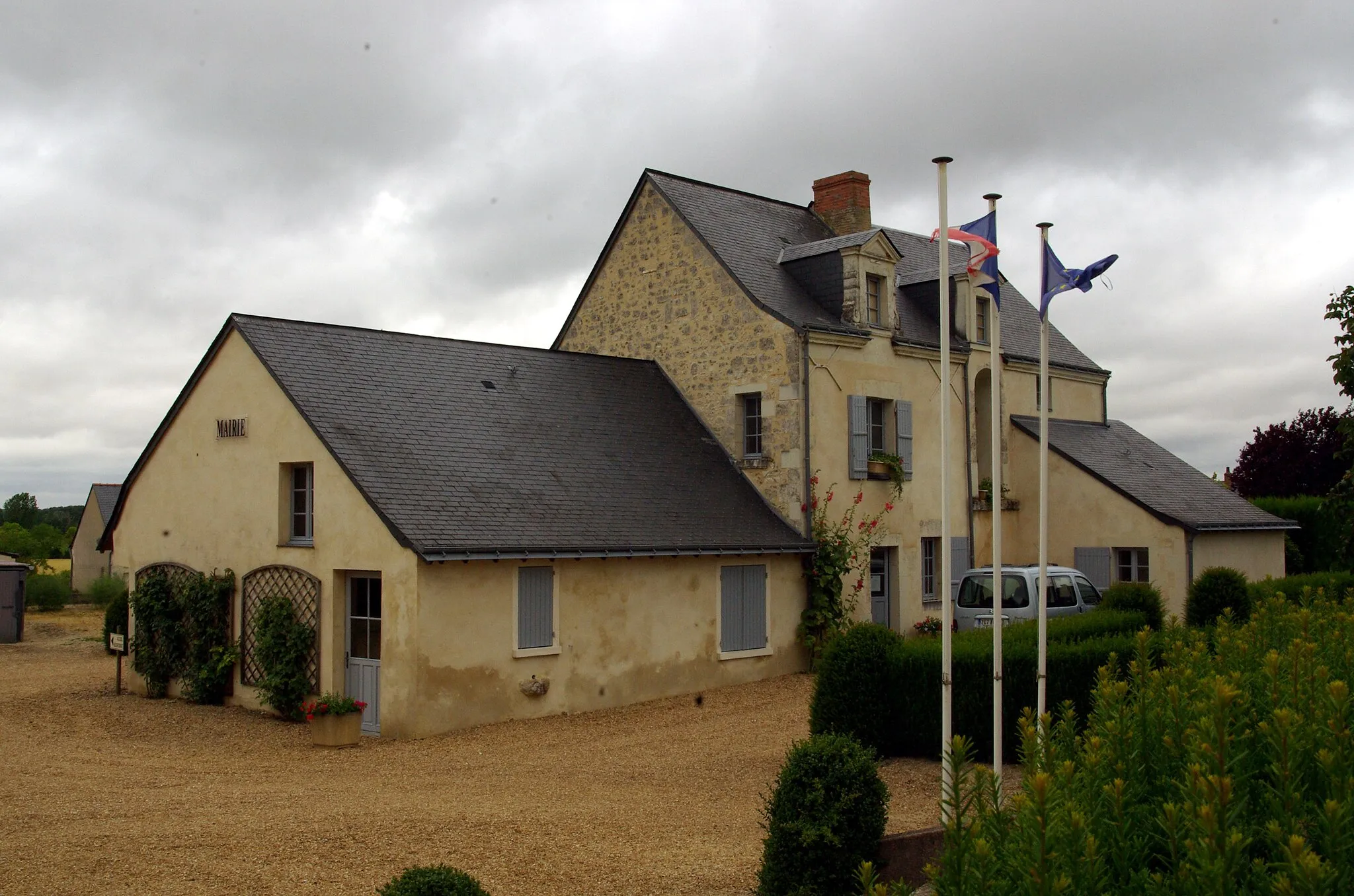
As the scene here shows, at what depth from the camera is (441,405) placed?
58.2ft

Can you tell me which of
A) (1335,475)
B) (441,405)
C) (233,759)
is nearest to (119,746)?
(233,759)

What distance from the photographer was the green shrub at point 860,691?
12305 mm

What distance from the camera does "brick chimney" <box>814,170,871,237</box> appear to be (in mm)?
25422

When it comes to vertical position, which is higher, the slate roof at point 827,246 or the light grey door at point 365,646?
the slate roof at point 827,246

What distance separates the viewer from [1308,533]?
93.6ft

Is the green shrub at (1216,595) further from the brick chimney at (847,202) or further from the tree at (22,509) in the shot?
the tree at (22,509)

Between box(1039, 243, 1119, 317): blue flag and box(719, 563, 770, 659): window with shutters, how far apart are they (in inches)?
338

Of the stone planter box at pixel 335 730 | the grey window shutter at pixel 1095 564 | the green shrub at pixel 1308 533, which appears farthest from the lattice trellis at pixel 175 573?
the green shrub at pixel 1308 533

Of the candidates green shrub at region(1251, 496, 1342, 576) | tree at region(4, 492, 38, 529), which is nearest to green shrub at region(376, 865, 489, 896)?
green shrub at region(1251, 496, 1342, 576)

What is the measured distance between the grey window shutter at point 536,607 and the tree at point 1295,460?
2646 cm

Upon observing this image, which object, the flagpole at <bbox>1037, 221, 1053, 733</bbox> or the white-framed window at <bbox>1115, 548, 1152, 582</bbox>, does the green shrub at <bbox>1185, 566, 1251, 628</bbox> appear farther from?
the flagpole at <bbox>1037, 221, 1053, 733</bbox>

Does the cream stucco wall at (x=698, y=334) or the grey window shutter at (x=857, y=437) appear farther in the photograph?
the grey window shutter at (x=857, y=437)

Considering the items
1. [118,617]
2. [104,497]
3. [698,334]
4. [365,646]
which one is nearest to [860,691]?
[365,646]

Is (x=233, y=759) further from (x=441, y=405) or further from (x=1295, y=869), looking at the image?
(x=1295, y=869)
